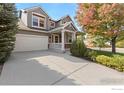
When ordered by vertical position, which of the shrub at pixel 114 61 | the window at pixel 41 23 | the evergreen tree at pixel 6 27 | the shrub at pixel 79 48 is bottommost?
the shrub at pixel 114 61

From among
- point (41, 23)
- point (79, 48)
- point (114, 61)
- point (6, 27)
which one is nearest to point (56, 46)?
point (41, 23)

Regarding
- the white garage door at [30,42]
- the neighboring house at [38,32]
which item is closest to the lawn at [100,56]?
the neighboring house at [38,32]

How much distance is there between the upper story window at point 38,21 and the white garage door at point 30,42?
154 cm

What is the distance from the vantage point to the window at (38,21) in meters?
14.8

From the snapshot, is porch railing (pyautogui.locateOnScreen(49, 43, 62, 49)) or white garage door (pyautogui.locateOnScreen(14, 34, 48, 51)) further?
porch railing (pyautogui.locateOnScreen(49, 43, 62, 49))

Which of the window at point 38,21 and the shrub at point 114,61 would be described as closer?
the shrub at point 114,61

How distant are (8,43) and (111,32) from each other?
6.51 m

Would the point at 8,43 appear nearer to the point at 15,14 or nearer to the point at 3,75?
the point at 15,14

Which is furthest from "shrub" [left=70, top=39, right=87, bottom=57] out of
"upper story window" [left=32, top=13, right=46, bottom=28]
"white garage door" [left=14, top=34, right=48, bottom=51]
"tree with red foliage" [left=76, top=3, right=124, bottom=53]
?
"upper story window" [left=32, top=13, right=46, bottom=28]

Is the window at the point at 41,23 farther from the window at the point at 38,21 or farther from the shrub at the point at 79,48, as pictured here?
the shrub at the point at 79,48

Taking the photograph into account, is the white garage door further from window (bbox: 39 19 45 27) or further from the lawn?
the lawn

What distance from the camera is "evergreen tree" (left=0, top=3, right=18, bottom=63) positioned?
7207mm

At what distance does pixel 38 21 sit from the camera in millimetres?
15164
